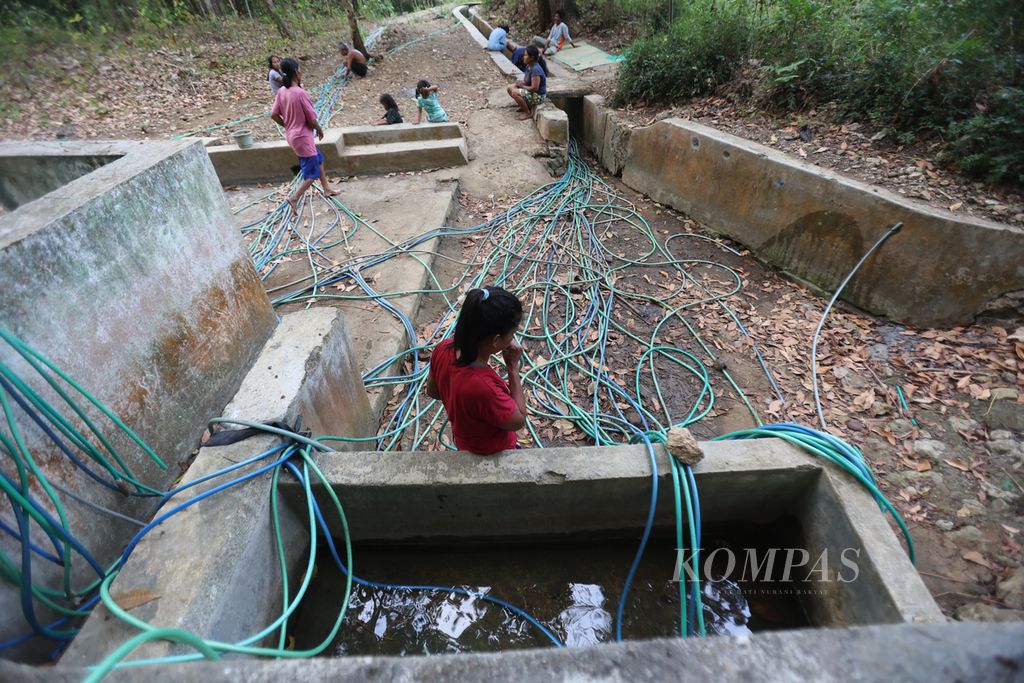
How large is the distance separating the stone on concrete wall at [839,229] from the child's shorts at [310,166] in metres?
4.97

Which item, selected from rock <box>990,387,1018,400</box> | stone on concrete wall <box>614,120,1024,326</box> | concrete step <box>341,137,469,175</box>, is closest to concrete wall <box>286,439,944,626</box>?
rock <box>990,387,1018,400</box>

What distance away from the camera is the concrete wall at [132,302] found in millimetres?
1857

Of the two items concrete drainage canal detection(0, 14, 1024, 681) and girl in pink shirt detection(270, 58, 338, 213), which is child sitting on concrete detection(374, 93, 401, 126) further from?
concrete drainage canal detection(0, 14, 1024, 681)

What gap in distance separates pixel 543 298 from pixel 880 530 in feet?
11.6

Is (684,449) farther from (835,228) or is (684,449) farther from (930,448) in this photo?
(835,228)

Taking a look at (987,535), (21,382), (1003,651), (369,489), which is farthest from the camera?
(987,535)

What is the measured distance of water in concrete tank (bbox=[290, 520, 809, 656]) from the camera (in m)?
2.27

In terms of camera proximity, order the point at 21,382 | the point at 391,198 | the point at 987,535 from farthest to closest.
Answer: the point at 391,198 < the point at 987,535 < the point at 21,382

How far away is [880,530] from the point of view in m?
1.91

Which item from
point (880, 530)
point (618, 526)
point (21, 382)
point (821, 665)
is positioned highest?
point (21, 382)

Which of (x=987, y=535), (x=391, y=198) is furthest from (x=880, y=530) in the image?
(x=391, y=198)

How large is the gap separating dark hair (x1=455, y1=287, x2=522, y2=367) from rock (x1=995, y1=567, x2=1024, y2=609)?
290cm

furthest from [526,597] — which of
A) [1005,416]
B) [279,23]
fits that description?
[279,23]

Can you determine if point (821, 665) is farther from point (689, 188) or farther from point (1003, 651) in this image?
point (689, 188)
